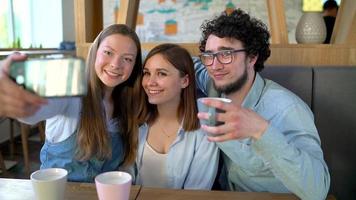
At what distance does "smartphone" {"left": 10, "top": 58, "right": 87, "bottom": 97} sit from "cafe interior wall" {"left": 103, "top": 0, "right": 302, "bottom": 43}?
12.2ft

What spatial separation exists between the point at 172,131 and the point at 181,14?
10.8 ft

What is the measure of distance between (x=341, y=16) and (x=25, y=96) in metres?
1.60

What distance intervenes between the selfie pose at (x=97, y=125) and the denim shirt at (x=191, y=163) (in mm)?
105

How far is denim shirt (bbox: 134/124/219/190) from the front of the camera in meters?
1.24

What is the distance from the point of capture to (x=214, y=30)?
1372 millimetres

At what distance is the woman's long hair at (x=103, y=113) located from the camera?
1.21 metres

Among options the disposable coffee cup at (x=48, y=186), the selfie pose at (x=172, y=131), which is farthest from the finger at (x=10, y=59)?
the selfie pose at (x=172, y=131)

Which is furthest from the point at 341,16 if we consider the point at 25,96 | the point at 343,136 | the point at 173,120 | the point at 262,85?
the point at 25,96

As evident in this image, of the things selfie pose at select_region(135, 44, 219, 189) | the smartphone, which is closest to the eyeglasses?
selfie pose at select_region(135, 44, 219, 189)

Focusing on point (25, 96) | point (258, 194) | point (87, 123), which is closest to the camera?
point (25, 96)

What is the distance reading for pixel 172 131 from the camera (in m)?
1.34

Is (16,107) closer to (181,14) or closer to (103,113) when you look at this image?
(103,113)

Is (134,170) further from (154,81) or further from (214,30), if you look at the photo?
(214,30)

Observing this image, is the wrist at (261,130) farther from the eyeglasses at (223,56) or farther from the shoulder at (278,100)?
the eyeglasses at (223,56)
